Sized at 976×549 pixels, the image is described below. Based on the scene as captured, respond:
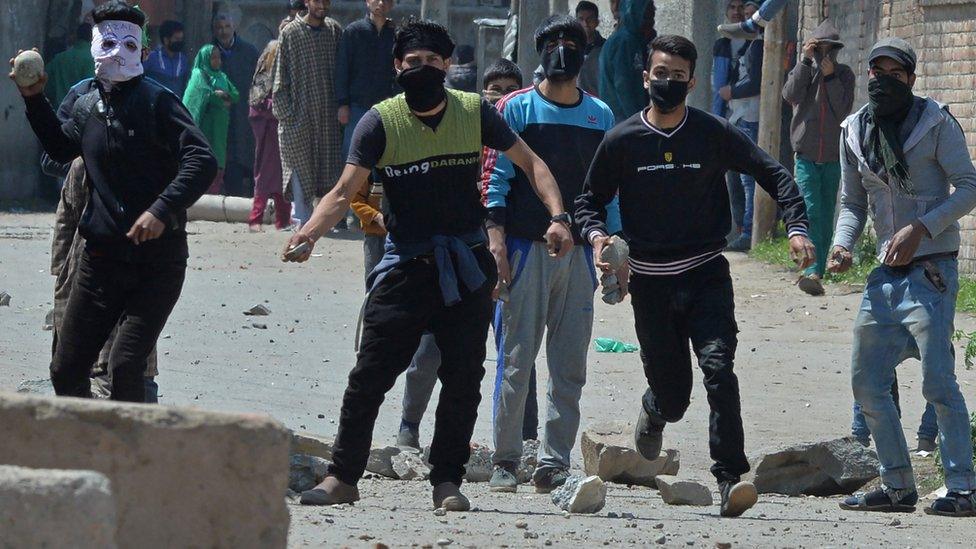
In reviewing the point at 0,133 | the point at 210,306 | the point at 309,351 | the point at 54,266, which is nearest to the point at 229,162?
the point at 0,133

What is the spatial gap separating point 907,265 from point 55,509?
415 cm

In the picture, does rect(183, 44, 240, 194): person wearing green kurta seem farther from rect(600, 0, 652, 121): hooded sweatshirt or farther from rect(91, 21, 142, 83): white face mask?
rect(91, 21, 142, 83): white face mask

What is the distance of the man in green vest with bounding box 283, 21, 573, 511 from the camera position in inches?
254

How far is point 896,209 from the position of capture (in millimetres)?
6980

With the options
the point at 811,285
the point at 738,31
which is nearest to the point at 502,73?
the point at 811,285

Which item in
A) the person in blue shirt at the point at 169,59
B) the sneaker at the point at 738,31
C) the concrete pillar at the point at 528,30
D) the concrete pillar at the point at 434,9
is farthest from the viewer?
the person in blue shirt at the point at 169,59

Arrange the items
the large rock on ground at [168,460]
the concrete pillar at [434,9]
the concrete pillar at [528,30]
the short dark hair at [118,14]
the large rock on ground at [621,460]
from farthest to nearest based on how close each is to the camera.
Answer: the concrete pillar at [528,30] < the concrete pillar at [434,9] < the large rock on ground at [621,460] < the short dark hair at [118,14] < the large rock on ground at [168,460]

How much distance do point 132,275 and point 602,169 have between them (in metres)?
1.86

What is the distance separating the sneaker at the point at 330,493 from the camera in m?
6.45

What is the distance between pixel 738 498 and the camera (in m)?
6.50

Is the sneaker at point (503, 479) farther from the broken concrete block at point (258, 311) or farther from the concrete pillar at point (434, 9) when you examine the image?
the concrete pillar at point (434, 9)

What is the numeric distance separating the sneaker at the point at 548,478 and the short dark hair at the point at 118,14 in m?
2.42

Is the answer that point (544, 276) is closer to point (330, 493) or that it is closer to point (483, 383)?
point (330, 493)

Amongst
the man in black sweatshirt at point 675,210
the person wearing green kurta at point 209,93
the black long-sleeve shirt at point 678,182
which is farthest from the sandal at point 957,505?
the person wearing green kurta at point 209,93
